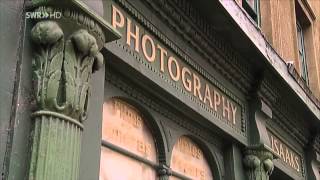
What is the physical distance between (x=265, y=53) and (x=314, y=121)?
3276mm

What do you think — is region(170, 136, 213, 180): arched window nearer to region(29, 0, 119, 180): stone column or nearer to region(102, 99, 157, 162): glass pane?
region(102, 99, 157, 162): glass pane

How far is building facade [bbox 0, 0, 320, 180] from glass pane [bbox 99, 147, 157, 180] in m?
0.02

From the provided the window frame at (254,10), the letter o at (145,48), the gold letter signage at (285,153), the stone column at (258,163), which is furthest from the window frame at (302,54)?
the letter o at (145,48)

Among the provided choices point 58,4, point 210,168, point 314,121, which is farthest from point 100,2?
point 314,121

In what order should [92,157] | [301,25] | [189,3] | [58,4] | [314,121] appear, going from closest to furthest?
[58,4]
[92,157]
[189,3]
[314,121]
[301,25]

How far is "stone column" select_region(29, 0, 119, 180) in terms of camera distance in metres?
4.32

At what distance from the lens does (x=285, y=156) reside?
10.7 meters

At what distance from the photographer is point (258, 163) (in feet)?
28.7

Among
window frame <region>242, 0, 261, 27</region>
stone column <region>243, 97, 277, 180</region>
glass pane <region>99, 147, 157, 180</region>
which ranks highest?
window frame <region>242, 0, 261, 27</region>

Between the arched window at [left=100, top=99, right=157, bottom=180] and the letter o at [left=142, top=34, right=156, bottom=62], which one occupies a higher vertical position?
the letter o at [left=142, top=34, right=156, bottom=62]

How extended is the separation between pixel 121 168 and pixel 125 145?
0.26m

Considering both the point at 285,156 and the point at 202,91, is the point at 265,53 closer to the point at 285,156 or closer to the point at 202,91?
the point at 202,91

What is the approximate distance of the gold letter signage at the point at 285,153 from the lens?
10.1 m

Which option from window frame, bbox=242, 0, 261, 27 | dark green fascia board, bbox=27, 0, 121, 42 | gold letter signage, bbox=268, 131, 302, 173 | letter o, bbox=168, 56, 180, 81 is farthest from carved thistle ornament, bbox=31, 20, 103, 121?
window frame, bbox=242, 0, 261, 27
